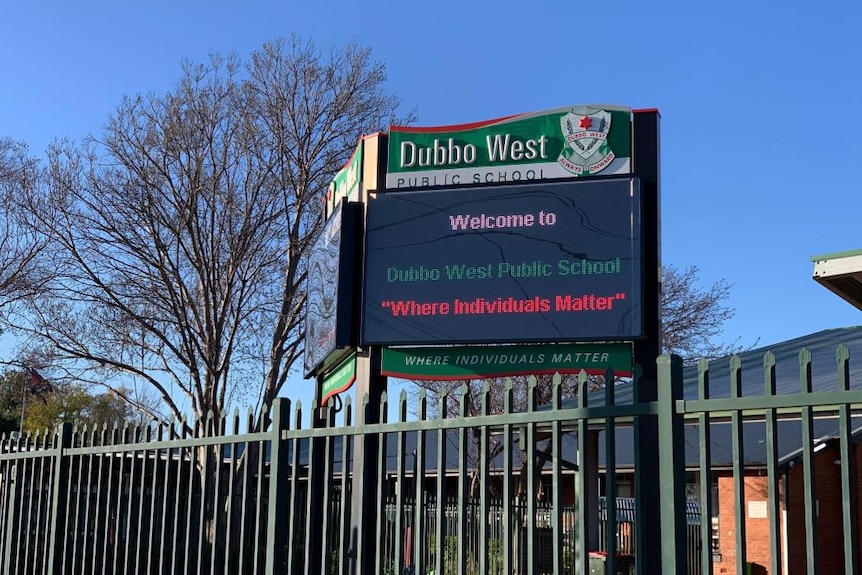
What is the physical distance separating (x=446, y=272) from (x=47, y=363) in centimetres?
1394

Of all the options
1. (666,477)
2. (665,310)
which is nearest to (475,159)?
(666,477)

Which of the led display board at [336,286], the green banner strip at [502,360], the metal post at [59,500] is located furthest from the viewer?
the led display board at [336,286]

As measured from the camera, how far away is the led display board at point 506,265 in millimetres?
11102

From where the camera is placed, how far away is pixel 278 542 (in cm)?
634

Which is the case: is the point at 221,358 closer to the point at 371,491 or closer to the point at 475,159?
the point at 475,159

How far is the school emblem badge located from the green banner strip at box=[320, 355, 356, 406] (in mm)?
3431

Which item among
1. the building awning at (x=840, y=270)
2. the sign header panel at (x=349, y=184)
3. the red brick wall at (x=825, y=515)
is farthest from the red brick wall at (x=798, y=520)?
the building awning at (x=840, y=270)

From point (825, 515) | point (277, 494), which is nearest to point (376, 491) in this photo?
point (277, 494)

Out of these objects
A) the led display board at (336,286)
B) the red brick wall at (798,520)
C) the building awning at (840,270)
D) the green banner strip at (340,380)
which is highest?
the led display board at (336,286)

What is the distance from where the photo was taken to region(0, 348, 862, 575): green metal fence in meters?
4.08

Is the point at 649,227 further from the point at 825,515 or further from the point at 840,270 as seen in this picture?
the point at 825,515

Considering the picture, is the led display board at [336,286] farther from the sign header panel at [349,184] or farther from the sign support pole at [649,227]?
the sign support pole at [649,227]

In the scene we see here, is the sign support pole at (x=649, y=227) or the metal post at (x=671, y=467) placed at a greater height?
the sign support pole at (x=649, y=227)

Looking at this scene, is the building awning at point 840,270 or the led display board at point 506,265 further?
the led display board at point 506,265
